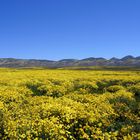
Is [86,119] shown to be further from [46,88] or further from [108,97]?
[46,88]

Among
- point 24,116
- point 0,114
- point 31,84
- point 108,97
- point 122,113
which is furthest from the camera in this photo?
point 31,84

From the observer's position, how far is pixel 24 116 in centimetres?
1497

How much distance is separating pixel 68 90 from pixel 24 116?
13.9m

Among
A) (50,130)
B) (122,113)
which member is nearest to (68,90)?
(122,113)

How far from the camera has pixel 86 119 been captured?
1516 cm

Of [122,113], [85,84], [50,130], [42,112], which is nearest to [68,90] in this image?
[85,84]

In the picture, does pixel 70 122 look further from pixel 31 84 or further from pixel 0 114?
pixel 31 84

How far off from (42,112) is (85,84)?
16.9 metres

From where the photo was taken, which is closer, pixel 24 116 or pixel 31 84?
pixel 24 116

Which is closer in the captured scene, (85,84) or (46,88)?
(46,88)

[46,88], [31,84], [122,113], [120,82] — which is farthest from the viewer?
[120,82]

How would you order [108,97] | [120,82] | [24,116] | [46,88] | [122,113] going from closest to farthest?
[24,116] < [122,113] < [108,97] < [46,88] < [120,82]

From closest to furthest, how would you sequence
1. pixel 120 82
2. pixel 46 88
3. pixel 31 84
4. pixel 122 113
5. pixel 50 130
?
pixel 50 130
pixel 122 113
pixel 46 88
pixel 31 84
pixel 120 82

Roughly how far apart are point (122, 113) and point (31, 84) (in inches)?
623
